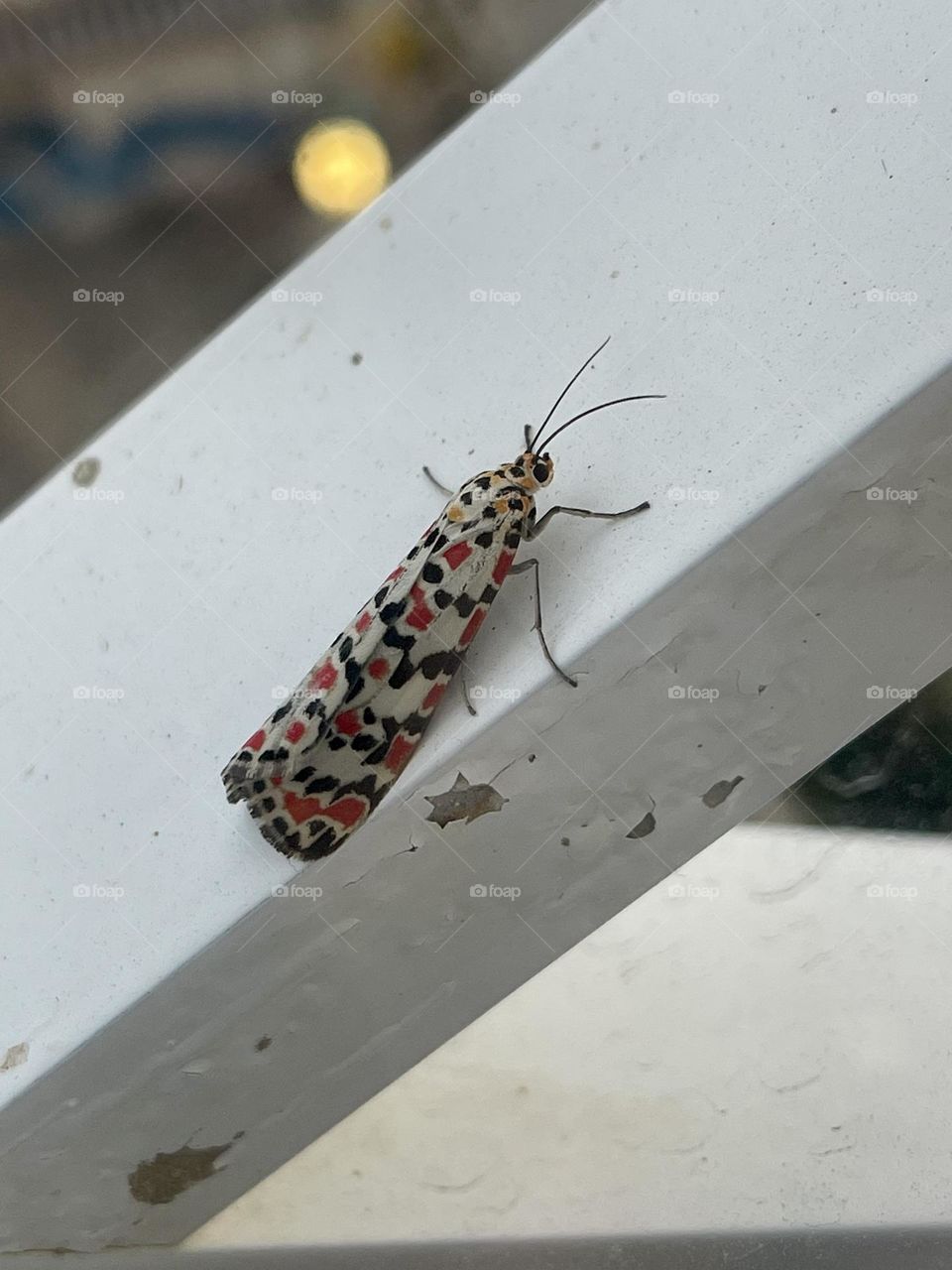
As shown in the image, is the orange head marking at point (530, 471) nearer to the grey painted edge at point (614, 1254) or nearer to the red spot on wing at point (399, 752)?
the red spot on wing at point (399, 752)

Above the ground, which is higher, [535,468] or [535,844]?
[535,468]

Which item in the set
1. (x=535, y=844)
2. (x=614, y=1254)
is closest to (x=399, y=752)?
(x=535, y=844)

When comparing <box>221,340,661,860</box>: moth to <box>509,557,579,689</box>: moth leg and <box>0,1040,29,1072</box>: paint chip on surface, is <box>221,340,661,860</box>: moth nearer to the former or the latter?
<box>509,557,579,689</box>: moth leg

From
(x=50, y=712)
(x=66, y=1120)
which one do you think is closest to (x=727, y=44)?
(x=50, y=712)

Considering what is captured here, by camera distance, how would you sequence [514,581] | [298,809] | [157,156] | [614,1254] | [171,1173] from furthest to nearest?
1. [157,156]
2. [614,1254]
3. [171,1173]
4. [514,581]
5. [298,809]

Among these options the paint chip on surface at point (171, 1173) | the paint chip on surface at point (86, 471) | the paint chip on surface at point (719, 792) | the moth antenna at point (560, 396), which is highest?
the paint chip on surface at point (86, 471)

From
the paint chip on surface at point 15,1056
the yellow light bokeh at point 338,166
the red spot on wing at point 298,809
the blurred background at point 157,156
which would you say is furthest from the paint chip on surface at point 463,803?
the blurred background at point 157,156

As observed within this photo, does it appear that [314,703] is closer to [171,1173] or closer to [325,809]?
[325,809]
